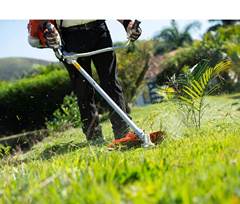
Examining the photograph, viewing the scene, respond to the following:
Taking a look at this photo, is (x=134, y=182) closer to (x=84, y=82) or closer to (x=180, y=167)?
(x=180, y=167)

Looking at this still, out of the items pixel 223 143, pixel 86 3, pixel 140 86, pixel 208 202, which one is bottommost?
pixel 140 86

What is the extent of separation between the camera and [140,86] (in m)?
11.6

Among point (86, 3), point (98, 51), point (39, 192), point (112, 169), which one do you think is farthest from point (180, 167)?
point (98, 51)

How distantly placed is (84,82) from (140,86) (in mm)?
7650

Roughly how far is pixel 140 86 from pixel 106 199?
1049 centimetres

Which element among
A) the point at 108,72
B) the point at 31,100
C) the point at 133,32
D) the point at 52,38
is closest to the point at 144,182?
the point at 52,38

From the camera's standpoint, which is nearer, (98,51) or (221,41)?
(98,51)

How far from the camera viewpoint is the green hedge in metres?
12.0

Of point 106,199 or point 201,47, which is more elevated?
point 106,199

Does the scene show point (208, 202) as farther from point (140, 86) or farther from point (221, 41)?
point (221, 41)

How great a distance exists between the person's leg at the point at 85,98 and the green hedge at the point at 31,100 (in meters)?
7.76

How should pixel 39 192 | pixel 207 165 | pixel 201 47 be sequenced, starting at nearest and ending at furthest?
pixel 39 192, pixel 207 165, pixel 201 47

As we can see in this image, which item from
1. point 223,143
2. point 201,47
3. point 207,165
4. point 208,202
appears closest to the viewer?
point 208,202

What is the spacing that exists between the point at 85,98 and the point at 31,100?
8.36m
